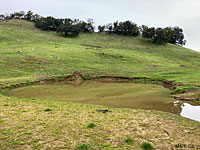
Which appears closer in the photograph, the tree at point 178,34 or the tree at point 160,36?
the tree at point 160,36

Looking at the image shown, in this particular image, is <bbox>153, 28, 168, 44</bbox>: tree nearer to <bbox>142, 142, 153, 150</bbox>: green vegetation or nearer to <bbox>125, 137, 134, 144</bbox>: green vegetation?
<bbox>125, 137, 134, 144</bbox>: green vegetation

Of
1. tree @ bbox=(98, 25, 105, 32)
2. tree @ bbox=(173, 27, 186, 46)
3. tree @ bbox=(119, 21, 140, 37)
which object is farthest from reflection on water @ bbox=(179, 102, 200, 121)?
tree @ bbox=(173, 27, 186, 46)

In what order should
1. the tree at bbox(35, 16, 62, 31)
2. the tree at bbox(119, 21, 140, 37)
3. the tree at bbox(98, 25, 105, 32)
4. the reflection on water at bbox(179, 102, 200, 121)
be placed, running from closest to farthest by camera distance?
1. the reflection on water at bbox(179, 102, 200, 121)
2. the tree at bbox(35, 16, 62, 31)
3. the tree at bbox(119, 21, 140, 37)
4. the tree at bbox(98, 25, 105, 32)

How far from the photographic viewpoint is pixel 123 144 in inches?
353

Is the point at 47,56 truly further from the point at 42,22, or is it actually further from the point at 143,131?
the point at 42,22

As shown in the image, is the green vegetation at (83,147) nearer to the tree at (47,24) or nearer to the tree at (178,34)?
the tree at (47,24)

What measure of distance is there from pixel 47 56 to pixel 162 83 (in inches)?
1351

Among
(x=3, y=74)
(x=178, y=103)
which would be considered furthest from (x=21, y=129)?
(x=3, y=74)

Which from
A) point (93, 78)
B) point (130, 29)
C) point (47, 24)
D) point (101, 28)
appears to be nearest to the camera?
point (93, 78)

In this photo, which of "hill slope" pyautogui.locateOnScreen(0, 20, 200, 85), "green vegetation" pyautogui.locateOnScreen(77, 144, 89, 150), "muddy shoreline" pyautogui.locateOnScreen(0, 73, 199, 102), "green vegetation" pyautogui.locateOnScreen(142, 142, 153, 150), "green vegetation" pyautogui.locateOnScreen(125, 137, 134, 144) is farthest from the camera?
"hill slope" pyautogui.locateOnScreen(0, 20, 200, 85)

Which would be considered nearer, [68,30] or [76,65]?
[76,65]

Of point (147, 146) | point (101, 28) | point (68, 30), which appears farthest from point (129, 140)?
point (101, 28)

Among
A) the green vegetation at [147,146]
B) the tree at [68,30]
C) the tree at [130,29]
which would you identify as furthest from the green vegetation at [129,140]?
the tree at [130,29]

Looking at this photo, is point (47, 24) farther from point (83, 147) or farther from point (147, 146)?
point (147, 146)
